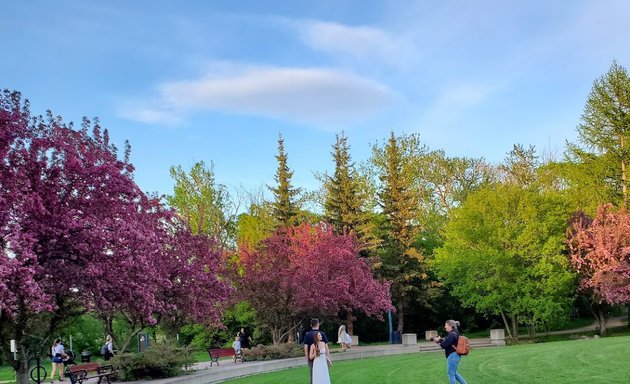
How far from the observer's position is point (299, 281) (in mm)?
31516

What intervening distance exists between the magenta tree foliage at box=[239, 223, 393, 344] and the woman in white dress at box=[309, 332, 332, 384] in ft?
56.2

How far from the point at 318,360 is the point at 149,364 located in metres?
9.09

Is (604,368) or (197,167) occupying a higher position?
(197,167)

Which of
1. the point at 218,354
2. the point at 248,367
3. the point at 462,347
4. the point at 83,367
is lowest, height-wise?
the point at 248,367

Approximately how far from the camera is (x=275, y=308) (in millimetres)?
31938

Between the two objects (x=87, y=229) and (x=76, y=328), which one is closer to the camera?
(x=87, y=229)

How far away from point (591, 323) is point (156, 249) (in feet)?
165

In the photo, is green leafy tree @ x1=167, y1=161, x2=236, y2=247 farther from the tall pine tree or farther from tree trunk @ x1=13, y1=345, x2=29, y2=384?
tree trunk @ x1=13, y1=345, x2=29, y2=384

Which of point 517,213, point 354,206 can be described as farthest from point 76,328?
point 517,213

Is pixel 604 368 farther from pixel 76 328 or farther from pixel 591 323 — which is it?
pixel 591 323

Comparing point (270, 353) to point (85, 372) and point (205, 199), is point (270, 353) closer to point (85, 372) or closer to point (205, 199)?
point (85, 372)

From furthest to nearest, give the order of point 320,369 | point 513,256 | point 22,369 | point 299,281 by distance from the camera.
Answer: point 513,256 < point 299,281 < point 22,369 < point 320,369

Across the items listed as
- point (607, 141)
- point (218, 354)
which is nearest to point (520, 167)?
point (607, 141)

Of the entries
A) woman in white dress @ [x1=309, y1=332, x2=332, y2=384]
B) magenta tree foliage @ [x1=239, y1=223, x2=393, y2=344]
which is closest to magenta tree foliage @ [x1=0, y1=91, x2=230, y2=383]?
woman in white dress @ [x1=309, y1=332, x2=332, y2=384]
